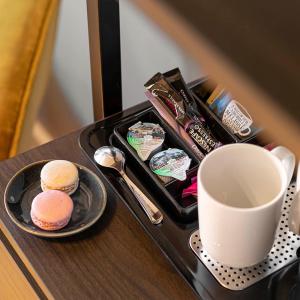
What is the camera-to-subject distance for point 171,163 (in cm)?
70

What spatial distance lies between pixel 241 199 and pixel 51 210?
208 mm

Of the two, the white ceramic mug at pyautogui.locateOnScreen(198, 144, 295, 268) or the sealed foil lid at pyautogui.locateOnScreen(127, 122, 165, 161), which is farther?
the sealed foil lid at pyautogui.locateOnScreen(127, 122, 165, 161)

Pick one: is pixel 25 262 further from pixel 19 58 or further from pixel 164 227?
pixel 19 58

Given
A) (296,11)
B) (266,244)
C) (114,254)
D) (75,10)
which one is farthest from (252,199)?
(75,10)

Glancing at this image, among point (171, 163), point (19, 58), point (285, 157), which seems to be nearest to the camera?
point (285, 157)

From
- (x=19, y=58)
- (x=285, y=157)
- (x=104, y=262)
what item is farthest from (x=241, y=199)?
(x=19, y=58)

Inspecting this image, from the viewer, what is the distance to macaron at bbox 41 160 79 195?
68 centimetres

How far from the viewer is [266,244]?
1.91 ft

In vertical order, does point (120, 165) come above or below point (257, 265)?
above

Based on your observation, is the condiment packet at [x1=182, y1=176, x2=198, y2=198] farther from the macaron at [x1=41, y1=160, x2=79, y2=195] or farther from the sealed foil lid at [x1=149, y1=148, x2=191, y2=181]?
the macaron at [x1=41, y1=160, x2=79, y2=195]

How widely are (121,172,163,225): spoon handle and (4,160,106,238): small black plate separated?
3 cm

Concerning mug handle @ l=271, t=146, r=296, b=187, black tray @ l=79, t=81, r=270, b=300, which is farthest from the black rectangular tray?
mug handle @ l=271, t=146, r=296, b=187

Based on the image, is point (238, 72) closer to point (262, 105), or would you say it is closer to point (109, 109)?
point (262, 105)

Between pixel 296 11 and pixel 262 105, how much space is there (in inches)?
3.7
